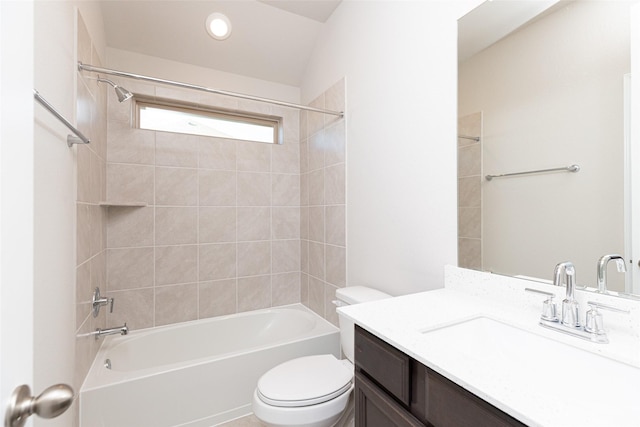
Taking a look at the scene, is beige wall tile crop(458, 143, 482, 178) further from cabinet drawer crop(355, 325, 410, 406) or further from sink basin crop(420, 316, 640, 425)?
cabinet drawer crop(355, 325, 410, 406)

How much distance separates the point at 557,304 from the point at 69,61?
208 cm

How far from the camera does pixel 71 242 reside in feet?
4.11

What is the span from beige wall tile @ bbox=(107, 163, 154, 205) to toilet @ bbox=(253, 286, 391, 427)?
158 cm

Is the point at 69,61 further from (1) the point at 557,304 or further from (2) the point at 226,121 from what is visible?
(1) the point at 557,304

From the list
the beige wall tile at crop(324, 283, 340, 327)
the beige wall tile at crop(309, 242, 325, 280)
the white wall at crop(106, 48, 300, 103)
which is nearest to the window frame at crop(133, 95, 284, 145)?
the white wall at crop(106, 48, 300, 103)

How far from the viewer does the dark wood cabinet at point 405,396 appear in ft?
1.93

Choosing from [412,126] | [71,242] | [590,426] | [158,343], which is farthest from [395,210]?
[158,343]

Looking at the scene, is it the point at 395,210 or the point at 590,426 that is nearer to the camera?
the point at 590,426

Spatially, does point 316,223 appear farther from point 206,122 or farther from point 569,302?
point 569,302

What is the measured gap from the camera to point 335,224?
212 cm

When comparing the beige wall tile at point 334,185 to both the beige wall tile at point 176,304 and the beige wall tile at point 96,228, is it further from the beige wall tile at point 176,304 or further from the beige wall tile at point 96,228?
the beige wall tile at point 96,228

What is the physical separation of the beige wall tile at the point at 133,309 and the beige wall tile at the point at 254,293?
26.2 inches

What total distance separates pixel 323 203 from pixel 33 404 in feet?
6.44

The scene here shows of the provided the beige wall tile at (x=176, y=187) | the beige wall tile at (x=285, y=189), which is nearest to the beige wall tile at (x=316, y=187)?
the beige wall tile at (x=285, y=189)
